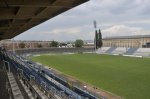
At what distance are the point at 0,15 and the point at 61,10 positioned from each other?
A: 309 cm

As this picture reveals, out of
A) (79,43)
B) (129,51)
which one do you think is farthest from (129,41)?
(129,51)

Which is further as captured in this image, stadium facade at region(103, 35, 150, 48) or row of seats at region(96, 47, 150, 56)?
stadium facade at region(103, 35, 150, 48)

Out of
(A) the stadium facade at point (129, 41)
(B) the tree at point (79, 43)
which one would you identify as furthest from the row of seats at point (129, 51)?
(B) the tree at point (79, 43)

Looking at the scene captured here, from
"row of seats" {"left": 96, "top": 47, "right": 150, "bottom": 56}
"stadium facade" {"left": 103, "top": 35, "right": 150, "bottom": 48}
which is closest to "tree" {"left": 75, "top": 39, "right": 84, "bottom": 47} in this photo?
"stadium facade" {"left": 103, "top": 35, "right": 150, "bottom": 48}

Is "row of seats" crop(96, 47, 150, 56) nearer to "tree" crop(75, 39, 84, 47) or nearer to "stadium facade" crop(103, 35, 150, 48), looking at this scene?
"stadium facade" crop(103, 35, 150, 48)

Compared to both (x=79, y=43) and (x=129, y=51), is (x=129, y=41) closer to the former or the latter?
(x=79, y=43)

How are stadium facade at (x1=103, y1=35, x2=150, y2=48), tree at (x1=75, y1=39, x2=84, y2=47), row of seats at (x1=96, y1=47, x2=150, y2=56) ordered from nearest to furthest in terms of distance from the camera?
row of seats at (x1=96, y1=47, x2=150, y2=56) → stadium facade at (x1=103, y1=35, x2=150, y2=48) → tree at (x1=75, y1=39, x2=84, y2=47)

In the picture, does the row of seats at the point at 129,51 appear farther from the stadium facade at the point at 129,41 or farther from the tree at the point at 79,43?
the tree at the point at 79,43

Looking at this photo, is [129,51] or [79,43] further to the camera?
[79,43]

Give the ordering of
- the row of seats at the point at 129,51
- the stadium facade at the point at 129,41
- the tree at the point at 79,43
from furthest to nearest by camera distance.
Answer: the tree at the point at 79,43
the stadium facade at the point at 129,41
the row of seats at the point at 129,51

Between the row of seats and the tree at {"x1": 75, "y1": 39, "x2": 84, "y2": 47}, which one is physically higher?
the tree at {"x1": 75, "y1": 39, "x2": 84, "y2": 47}

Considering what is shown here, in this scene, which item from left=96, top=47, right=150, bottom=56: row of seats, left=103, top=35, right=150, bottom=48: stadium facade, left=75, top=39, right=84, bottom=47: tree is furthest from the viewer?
left=75, top=39, right=84, bottom=47: tree

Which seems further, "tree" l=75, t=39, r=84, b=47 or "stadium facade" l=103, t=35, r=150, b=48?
"tree" l=75, t=39, r=84, b=47

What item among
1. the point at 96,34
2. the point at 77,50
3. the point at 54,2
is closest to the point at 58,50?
the point at 77,50
